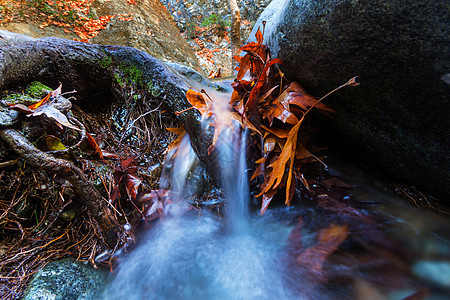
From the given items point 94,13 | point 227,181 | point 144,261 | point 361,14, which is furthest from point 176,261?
point 94,13

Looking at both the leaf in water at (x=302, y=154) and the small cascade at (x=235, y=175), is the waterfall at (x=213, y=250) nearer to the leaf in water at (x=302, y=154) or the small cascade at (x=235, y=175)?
the small cascade at (x=235, y=175)

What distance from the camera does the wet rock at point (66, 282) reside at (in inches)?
48.8

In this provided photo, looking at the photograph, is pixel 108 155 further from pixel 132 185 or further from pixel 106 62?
pixel 106 62

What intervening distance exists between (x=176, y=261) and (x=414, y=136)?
231cm

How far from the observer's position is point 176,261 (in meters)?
1.71

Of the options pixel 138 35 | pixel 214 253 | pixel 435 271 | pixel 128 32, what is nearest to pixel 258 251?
pixel 214 253

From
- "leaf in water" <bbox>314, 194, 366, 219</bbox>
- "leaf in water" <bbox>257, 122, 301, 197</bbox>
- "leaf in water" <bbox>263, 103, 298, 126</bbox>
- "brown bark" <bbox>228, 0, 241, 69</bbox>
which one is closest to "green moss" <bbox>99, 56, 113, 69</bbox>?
"leaf in water" <bbox>263, 103, 298, 126</bbox>

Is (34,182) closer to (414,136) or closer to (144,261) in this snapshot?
(144,261)

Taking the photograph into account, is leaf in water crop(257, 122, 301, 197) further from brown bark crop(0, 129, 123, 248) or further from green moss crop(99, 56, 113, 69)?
green moss crop(99, 56, 113, 69)

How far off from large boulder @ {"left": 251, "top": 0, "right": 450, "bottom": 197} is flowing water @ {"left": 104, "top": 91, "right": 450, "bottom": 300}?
1.56ft

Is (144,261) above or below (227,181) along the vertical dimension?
below

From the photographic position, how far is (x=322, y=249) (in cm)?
158

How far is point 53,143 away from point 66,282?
1.03 m

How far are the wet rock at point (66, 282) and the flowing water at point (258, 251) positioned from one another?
0.12m
